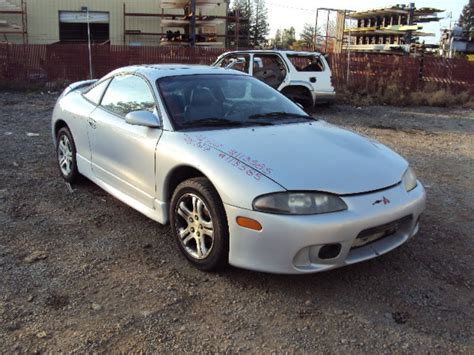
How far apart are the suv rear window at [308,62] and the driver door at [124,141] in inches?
301

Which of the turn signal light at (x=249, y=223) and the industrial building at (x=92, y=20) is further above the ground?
the industrial building at (x=92, y=20)

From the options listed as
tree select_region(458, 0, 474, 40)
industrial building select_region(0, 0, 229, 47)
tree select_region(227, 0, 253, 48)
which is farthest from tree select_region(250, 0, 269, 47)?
tree select_region(458, 0, 474, 40)

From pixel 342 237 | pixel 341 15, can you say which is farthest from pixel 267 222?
pixel 341 15

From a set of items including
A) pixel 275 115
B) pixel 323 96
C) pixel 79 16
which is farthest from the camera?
pixel 79 16

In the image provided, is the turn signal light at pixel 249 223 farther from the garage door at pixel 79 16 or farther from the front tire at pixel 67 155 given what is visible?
the garage door at pixel 79 16

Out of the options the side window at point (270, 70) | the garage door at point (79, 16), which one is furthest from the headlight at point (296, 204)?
the garage door at point (79, 16)

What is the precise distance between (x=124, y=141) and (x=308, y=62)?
29.9ft

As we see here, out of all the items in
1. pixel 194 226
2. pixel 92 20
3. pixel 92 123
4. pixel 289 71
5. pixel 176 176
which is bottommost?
pixel 194 226

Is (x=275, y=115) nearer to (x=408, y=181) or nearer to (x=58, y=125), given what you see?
(x=408, y=181)

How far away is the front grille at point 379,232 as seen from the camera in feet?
10.1

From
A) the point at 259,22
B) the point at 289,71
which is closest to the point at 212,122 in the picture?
the point at 289,71

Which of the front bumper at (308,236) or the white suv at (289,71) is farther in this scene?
the white suv at (289,71)

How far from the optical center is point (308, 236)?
2.93 metres

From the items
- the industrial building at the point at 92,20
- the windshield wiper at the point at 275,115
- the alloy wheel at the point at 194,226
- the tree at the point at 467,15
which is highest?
the tree at the point at 467,15
